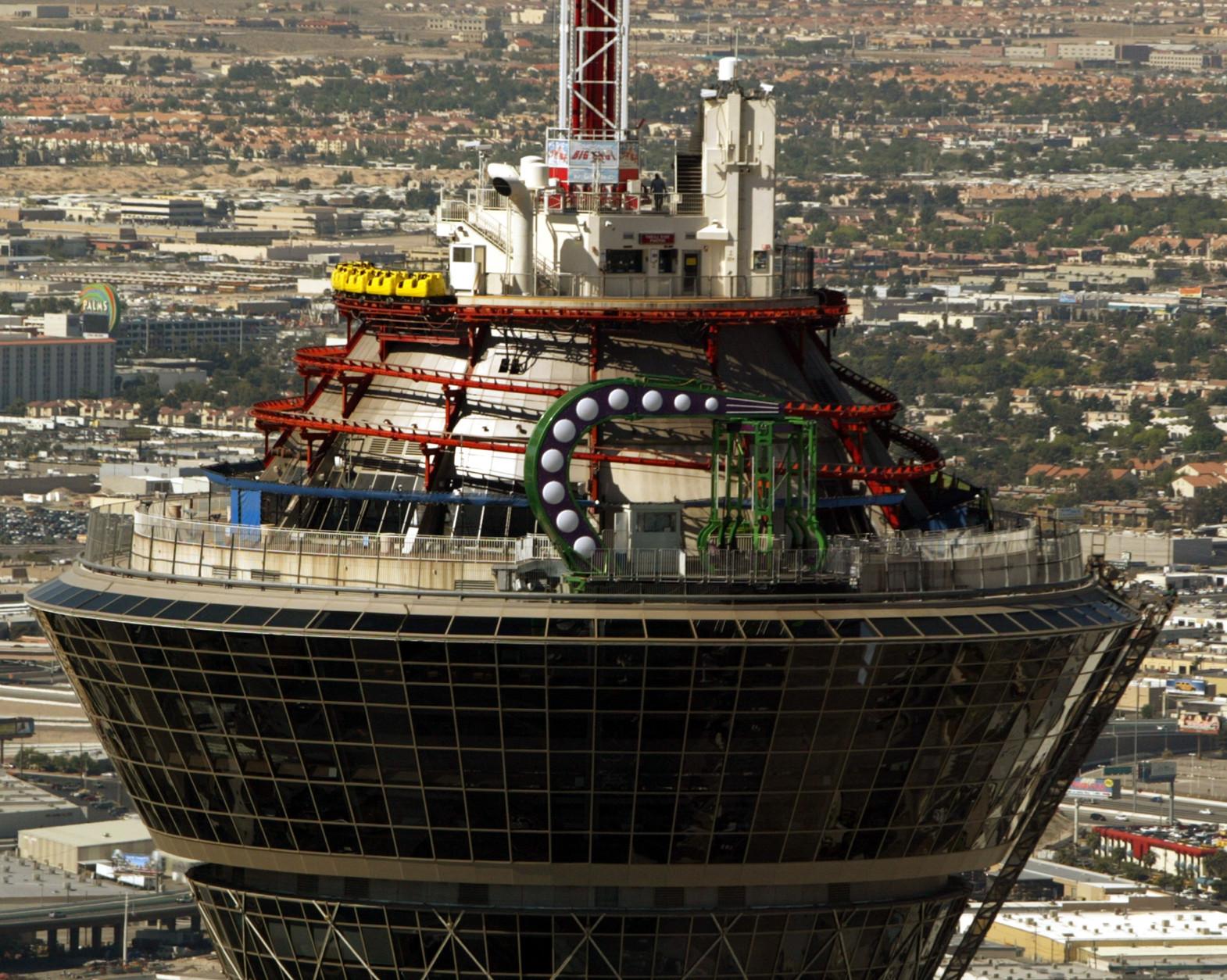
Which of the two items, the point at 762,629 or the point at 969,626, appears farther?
the point at 969,626

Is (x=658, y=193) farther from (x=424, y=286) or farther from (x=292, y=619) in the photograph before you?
Answer: (x=292, y=619)

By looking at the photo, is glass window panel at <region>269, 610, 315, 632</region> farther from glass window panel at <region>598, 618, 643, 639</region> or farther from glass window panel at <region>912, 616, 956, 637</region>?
glass window panel at <region>912, 616, 956, 637</region>

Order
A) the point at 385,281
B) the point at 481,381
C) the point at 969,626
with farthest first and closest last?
the point at 385,281
the point at 481,381
the point at 969,626

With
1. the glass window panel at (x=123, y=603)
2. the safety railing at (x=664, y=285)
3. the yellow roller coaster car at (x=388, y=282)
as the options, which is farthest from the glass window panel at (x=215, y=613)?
the safety railing at (x=664, y=285)

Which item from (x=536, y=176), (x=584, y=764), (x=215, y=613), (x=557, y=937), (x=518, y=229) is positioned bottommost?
(x=557, y=937)

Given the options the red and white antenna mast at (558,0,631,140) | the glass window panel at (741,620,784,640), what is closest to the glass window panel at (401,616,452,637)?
the glass window panel at (741,620,784,640)

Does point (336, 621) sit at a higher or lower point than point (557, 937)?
higher

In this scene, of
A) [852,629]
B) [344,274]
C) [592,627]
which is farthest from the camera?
[344,274]

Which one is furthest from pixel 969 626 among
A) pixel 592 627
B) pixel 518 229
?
pixel 518 229
